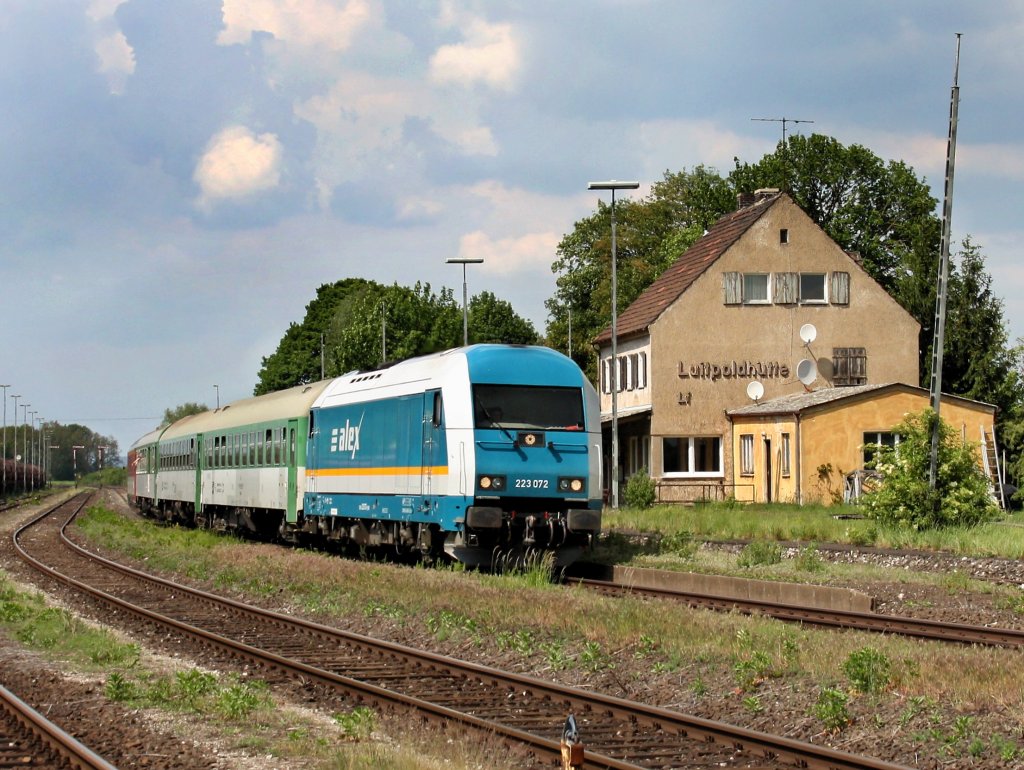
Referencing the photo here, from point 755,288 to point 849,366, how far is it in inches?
162

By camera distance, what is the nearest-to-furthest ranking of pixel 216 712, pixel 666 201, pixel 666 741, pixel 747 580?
pixel 666 741, pixel 216 712, pixel 747 580, pixel 666 201

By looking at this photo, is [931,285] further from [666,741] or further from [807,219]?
[666,741]

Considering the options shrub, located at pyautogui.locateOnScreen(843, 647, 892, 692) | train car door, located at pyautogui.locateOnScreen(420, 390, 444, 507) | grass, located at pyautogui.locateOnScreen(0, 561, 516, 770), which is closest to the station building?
train car door, located at pyautogui.locateOnScreen(420, 390, 444, 507)

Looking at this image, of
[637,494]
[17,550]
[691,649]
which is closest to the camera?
[691,649]

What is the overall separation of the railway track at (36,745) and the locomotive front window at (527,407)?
35.0 ft

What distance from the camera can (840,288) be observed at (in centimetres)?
4825

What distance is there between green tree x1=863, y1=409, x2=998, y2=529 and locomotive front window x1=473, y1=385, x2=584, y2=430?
24.6 feet

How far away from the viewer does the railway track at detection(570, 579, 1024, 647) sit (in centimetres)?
1411

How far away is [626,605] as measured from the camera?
54.0ft

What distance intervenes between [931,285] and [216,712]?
49753mm

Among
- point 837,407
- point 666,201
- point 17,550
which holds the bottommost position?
point 17,550

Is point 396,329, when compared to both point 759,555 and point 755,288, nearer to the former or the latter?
point 755,288

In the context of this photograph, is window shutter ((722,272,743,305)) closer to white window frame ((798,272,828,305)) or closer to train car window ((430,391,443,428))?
white window frame ((798,272,828,305))

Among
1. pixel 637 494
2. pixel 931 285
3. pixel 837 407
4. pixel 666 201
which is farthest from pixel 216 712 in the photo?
pixel 666 201
